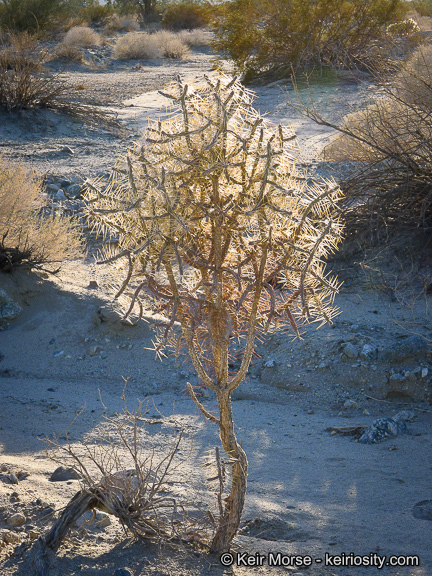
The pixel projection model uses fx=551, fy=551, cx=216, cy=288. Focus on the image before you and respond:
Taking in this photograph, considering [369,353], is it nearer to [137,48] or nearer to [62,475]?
[62,475]

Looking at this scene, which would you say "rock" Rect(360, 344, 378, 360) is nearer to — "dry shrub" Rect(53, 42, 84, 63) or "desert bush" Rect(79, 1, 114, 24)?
"dry shrub" Rect(53, 42, 84, 63)

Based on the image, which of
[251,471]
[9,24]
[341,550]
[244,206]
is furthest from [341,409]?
[9,24]

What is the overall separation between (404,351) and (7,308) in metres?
3.81

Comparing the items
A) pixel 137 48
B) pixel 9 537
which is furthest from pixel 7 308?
pixel 137 48

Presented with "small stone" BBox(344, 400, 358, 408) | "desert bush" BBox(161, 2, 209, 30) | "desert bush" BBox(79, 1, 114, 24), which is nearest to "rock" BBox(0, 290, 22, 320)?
"small stone" BBox(344, 400, 358, 408)

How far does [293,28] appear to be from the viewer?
15.4 metres

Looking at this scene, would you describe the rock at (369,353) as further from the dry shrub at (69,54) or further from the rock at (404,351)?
the dry shrub at (69,54)

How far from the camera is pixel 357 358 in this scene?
4738 millimetres

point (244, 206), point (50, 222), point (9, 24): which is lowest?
point (50, 222)

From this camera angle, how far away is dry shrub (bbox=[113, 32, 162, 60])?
24.1m

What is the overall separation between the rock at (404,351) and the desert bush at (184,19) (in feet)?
110

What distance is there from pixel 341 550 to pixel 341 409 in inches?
71.0

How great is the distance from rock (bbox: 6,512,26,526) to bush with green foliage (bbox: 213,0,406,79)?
45.9ft

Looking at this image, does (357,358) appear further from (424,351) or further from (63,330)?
(63,330)
